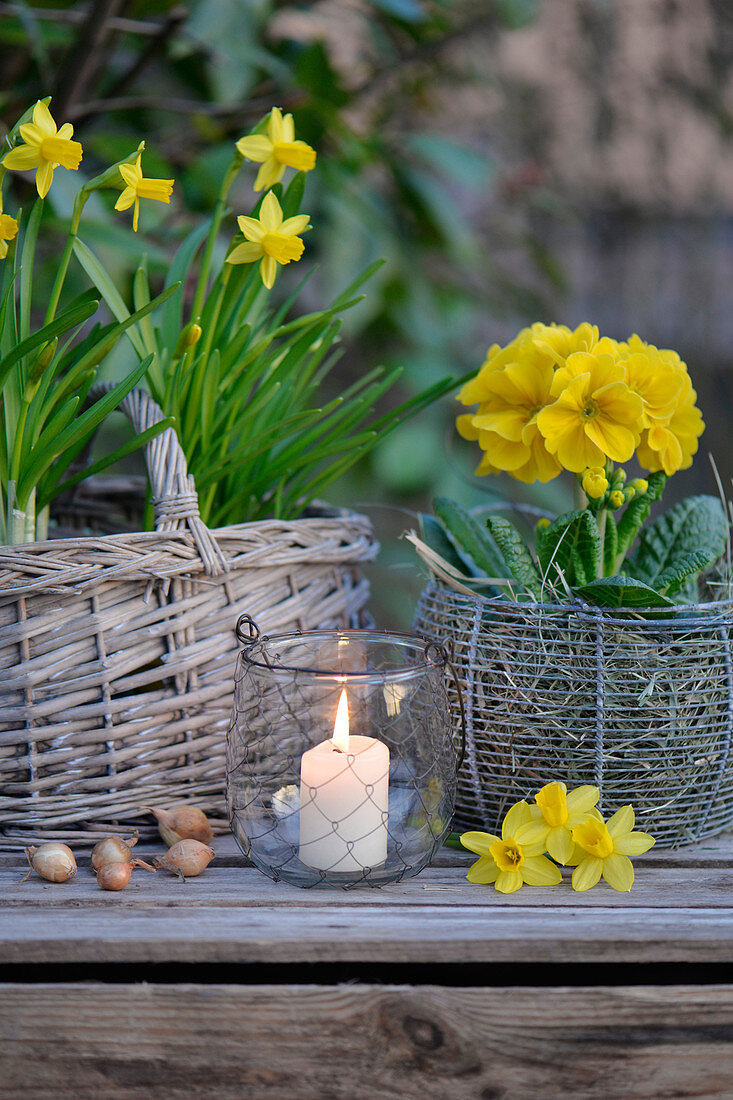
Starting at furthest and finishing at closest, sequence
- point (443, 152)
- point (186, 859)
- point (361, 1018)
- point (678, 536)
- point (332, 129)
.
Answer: point (443, 152) → point (332, 129) → point (678, 536) → point (186, 859) → point (361, 1018)

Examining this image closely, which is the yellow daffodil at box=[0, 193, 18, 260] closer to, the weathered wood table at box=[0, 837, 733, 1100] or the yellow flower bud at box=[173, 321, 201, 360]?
the yellow flower bud at box=[173, 321, 201, 360]

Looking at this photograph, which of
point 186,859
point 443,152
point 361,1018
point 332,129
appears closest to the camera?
point 361,1018

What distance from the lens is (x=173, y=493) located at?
25.3 inches

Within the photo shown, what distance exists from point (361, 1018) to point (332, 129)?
1.51m

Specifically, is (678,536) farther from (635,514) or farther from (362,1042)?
(362,1042)

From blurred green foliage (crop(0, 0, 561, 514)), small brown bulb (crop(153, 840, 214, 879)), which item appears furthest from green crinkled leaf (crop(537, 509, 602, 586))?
blurred green foliage (crop(0, 0, 561, 514))

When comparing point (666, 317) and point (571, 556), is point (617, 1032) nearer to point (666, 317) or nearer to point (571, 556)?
point (571, 556)

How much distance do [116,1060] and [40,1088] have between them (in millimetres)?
45

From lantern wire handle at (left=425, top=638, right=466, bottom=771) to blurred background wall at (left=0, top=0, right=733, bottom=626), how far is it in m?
0.37

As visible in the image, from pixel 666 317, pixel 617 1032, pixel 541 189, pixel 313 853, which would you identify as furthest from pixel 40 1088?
pixel 666 317

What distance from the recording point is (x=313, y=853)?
1.88 feet

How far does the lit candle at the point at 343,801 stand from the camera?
0.56 meters

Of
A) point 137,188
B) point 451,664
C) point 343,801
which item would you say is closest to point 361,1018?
point 343,801

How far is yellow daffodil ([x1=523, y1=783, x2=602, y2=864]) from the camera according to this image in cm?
57
